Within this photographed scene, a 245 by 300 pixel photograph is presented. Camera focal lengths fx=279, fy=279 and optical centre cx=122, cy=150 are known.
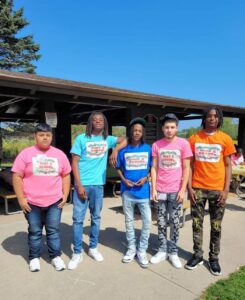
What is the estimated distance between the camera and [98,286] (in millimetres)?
2881

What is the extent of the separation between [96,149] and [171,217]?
1212 mm

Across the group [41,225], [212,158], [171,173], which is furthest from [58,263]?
[212,158]

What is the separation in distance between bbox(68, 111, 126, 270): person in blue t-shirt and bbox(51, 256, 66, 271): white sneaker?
8 cm

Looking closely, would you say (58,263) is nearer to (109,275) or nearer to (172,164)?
(109,275)

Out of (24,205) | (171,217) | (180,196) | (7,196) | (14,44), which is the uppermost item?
(14,44)

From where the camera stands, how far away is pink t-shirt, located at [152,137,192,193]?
10.6 ft

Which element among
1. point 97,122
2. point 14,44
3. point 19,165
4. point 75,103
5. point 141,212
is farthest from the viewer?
point 14,44

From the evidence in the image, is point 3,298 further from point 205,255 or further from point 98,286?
point 205,255

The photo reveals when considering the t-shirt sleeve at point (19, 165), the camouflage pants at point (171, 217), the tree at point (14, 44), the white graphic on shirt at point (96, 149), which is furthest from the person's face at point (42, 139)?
the tree at point (14, 44)

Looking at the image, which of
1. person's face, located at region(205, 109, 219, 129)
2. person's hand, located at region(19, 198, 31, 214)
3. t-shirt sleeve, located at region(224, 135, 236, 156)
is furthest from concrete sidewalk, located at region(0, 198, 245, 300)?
person's face, located at region(205, 109, 219, 129)

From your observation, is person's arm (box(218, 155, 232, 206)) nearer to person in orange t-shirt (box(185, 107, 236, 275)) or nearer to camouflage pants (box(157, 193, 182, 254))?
person in orange t-shirt (box(185, 107, 236, 275))

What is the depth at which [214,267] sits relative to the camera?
317 centimetres

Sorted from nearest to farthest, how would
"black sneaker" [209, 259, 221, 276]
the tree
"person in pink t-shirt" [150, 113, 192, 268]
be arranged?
1. "black sneaker" [209, 259, 221, 276]
2. "person in pink t-shirt" [150, 113, 192, 268]
3. the tree

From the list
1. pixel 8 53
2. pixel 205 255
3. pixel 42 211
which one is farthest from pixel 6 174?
pixel 8 53
